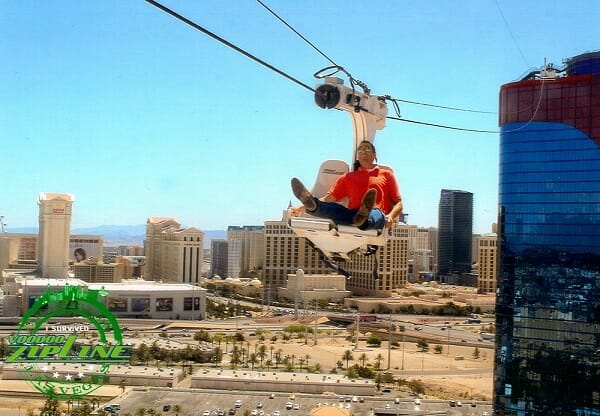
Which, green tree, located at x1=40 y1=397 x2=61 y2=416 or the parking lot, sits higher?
green tree, located at x1=40 y1=397 x2=61 y2=416

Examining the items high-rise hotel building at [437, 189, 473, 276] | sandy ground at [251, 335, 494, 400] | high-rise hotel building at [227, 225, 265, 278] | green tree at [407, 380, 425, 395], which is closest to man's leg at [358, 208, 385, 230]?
green tree at [407, 380, 425, 395]

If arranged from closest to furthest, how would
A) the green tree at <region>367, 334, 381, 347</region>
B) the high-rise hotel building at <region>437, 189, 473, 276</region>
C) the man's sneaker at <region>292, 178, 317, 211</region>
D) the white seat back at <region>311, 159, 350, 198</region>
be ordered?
the man's sneaker at <region>292, 178, 317, 211</region> < the white seat back at <region>311, 159, 350, 198</region> < the green tree at <region>367, 334, 381, 347</region> < the high-rise hotel building at <region>437, 189, 473, 276</region>

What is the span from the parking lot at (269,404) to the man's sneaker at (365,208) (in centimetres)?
1410

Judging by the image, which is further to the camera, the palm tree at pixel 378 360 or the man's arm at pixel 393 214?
the palm tree at pixel 378 360

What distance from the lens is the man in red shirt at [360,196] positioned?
18.1 ft

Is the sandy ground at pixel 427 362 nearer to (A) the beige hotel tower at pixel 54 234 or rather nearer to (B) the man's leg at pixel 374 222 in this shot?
(A) the beige hotel tower at pixel 54 234

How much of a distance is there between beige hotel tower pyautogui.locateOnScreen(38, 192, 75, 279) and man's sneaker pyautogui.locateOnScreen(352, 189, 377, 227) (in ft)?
120

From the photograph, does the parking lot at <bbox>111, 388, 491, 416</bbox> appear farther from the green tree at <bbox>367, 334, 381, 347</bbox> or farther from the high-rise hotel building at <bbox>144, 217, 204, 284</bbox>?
the high-rise hotel building at <bbox>144, 217, 204, 284</bbox>

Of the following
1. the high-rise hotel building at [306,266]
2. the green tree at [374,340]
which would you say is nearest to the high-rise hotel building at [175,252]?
→ the high-rise hotel building at [306,266]

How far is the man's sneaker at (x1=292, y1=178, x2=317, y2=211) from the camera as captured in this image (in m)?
5.48

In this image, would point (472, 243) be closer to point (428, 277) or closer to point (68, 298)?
point (428, 277)

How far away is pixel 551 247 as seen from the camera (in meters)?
19.2

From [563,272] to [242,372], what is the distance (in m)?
10.2

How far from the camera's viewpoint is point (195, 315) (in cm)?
3847
